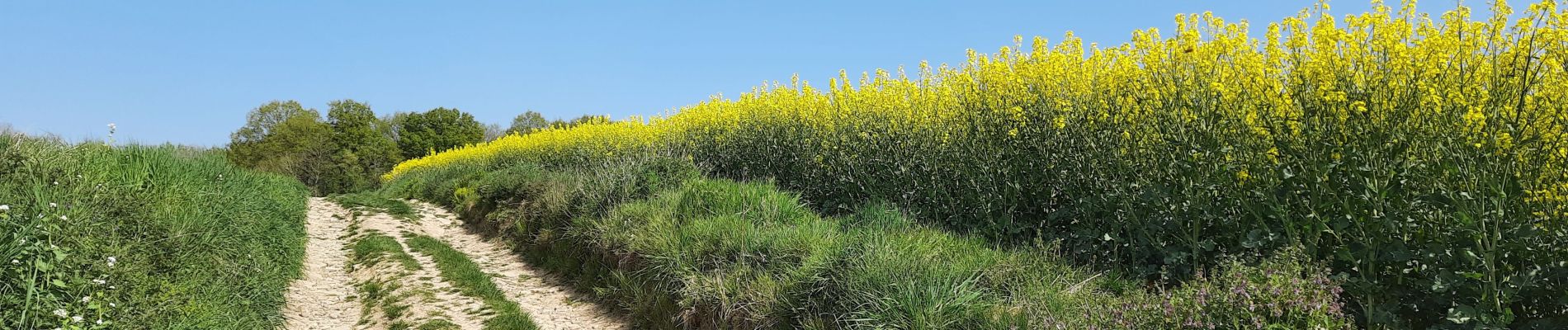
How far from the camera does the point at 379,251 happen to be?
33.1ft

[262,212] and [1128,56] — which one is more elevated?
[1128,56]

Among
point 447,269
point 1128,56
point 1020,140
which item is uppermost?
point 1128,56

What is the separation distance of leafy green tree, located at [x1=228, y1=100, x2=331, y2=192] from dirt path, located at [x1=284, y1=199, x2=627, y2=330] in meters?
26.1

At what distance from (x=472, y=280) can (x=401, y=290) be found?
695 mm

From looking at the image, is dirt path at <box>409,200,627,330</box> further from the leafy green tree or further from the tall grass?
the leafy green tree

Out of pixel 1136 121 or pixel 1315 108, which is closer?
pixel 1315 108

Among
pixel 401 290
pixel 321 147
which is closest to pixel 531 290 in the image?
pixel 401 290

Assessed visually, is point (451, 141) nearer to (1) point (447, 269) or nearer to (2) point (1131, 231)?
(1) point (447, 269)

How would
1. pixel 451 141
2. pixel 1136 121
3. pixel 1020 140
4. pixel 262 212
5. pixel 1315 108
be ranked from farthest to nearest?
pixel 451 141
pixel 262 212
pixel 1020 140
pixel 1136 121
pixel 1315 108

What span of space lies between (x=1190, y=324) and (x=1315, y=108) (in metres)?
1.38

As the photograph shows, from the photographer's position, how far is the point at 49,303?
3.68 meters

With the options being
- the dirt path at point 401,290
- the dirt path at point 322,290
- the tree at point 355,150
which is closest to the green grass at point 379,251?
the dirt path at point 401,290

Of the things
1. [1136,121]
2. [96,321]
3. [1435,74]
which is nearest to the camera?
[1435,74]

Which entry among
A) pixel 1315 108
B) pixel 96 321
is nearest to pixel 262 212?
pixel 96 321
